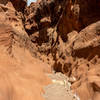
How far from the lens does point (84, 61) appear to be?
6.23m

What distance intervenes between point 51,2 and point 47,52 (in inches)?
330

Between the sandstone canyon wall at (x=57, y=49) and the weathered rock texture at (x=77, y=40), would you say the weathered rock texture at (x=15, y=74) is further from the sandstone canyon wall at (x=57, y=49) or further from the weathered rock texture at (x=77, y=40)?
the weathered rock texture at (x=77, y=40)

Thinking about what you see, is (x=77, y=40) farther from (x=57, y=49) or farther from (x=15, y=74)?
(x=15, y=74)

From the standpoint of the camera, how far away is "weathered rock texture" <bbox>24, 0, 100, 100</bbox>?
4312mm

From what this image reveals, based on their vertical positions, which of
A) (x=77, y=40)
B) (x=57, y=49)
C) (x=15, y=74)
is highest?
(x=77, y=40)

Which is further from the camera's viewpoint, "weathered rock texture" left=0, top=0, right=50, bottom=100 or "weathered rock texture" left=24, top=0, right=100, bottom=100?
"weathered rock texture" left=24, top=0, right=100, bottom=100

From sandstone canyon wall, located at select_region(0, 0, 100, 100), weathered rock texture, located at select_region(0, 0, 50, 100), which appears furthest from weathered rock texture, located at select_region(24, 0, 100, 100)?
weathered rock texture, located at select_region(0, 0, 50, 100)

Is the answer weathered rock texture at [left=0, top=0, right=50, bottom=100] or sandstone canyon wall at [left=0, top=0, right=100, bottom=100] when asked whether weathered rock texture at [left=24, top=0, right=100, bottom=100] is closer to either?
sandstone canyon wall at [left=0, top=0, right=100, bottom=100]

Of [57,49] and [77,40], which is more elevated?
[77,40]

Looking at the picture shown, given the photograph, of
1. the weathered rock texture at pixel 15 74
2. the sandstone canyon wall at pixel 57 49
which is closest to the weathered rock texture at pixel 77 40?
the sandstone canyon wall at pixel 57 49

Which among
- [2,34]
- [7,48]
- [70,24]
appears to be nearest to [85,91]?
[7,48]

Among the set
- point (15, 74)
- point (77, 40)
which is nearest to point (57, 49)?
point (77, 40)

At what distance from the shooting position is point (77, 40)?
7.82m

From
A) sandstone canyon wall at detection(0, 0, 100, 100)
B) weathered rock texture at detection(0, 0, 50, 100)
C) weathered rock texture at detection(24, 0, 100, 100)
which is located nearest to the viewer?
weathered rock texture at detection(0, 0, 50, 100)
